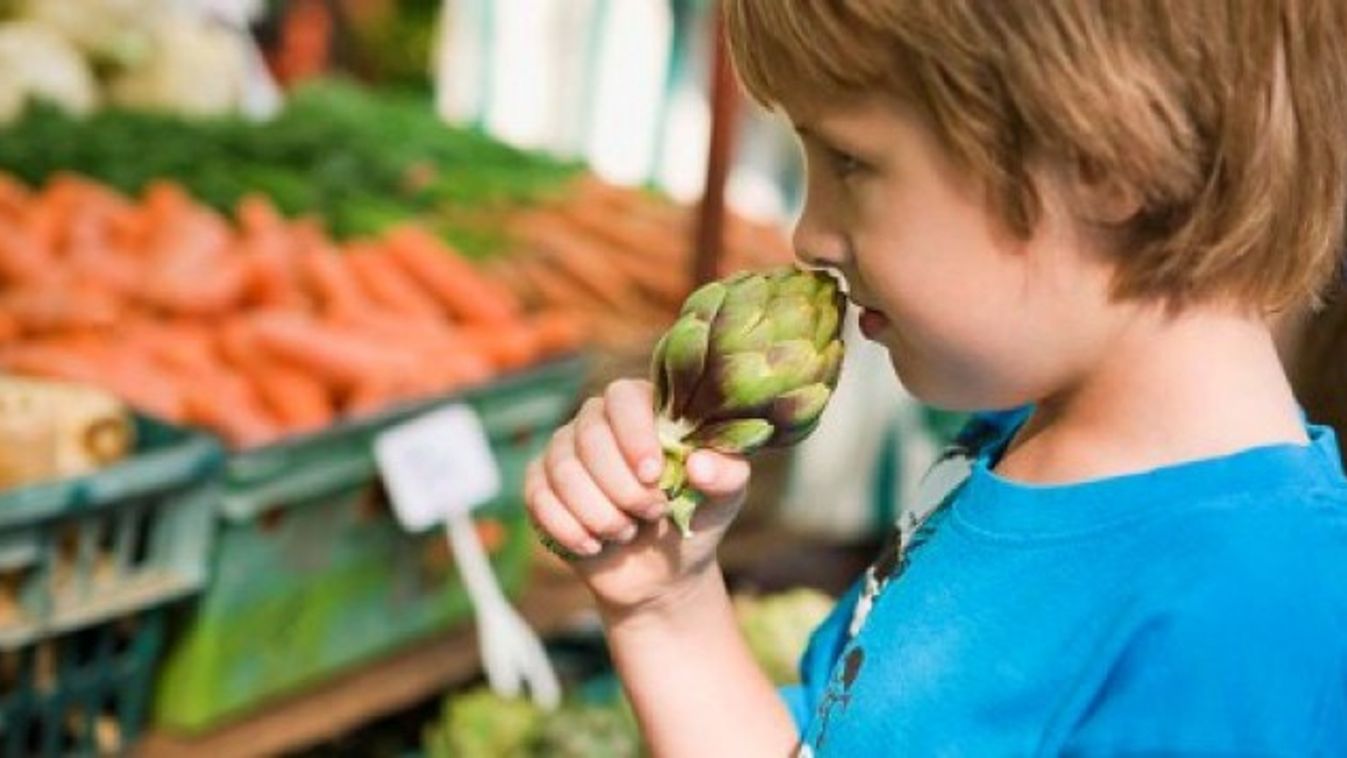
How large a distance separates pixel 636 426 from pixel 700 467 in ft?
0.16

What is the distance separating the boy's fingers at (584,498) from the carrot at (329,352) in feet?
5.32

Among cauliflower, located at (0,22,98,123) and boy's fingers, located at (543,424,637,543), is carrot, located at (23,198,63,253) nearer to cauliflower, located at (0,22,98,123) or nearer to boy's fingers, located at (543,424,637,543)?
cauliflower, located at (0,22,98,123)

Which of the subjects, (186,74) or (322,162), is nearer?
→ (322,162)

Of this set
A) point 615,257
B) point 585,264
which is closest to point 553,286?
point 585,264

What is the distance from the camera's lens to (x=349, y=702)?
267 centimetres

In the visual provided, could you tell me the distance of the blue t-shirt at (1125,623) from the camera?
0.97 metres

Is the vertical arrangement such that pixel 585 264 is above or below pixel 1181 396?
below

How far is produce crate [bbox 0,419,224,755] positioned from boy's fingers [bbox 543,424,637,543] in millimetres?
1131

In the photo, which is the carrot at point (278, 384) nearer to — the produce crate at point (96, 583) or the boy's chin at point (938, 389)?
the produce crate at point (96, 583)

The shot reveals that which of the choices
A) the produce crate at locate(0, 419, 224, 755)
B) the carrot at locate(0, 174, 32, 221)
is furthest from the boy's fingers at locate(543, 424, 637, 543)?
the carrot at locate(0, 174, 32, 221)

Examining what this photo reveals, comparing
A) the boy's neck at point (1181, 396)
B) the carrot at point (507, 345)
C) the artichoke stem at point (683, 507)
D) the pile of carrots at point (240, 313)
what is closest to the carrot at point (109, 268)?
the pile of carrots at point (240, 313)

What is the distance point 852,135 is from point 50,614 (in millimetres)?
1513

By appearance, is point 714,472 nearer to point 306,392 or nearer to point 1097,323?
point 1097,323

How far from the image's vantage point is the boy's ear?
39.8 inches
